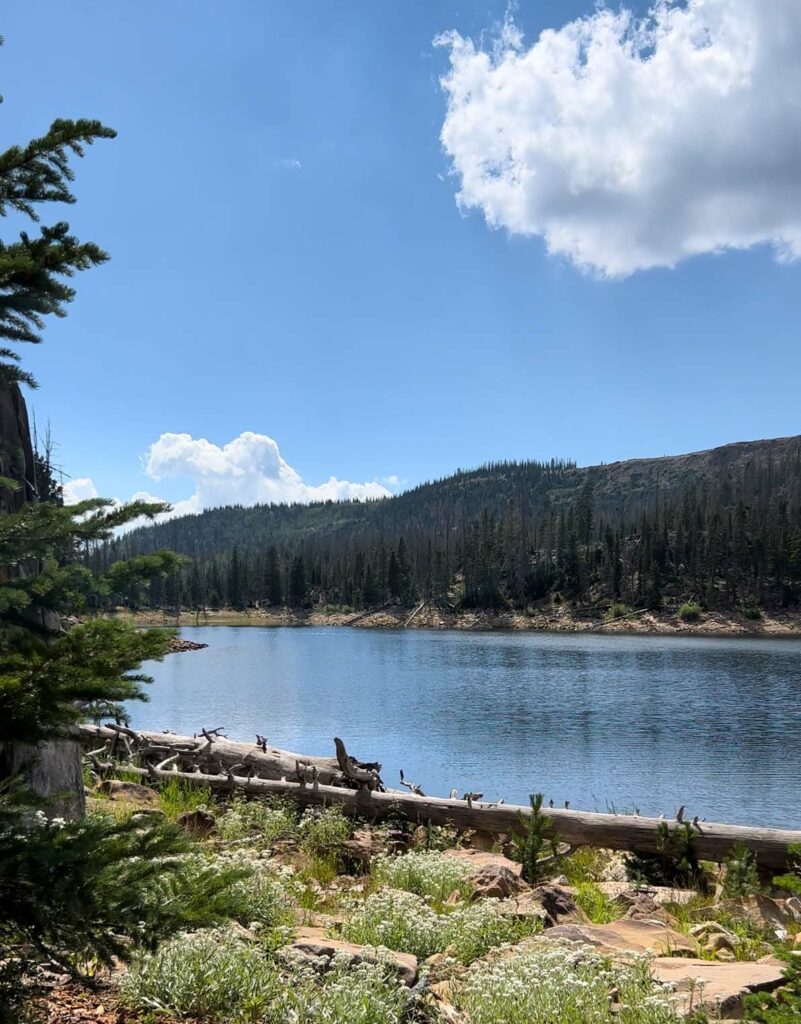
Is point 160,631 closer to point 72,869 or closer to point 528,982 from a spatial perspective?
point 72,869

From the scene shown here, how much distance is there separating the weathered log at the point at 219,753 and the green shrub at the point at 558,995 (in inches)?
316

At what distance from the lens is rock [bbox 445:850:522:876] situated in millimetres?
9715

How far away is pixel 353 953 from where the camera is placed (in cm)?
523

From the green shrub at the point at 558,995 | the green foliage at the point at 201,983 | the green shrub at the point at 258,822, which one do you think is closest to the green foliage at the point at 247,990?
the green foliage at the point at 201,983

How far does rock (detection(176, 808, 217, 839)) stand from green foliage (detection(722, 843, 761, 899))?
6.99 m

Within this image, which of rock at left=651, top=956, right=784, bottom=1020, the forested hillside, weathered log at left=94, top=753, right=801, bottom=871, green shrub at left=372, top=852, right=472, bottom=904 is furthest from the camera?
the forested hillside

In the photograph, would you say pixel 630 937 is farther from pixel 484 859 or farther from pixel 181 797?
pixel 181 797

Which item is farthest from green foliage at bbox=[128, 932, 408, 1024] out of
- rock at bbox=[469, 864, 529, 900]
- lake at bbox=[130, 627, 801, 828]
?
lake at bbox=[130, 627, 801, 828]

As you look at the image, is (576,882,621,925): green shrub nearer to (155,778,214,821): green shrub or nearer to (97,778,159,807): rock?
(155,778,214,821): green shrub

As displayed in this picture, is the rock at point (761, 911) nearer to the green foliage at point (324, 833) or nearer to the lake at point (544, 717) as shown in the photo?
the green foliage at point (324, 833)

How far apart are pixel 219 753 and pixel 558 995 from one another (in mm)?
11189

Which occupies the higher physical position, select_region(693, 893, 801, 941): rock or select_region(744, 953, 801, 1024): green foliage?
select_region(744, 953, 801, 1024): green foliage

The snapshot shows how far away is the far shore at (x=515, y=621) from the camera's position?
87.1 m

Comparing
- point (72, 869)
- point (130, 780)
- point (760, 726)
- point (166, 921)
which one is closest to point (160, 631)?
point (72, 869)
